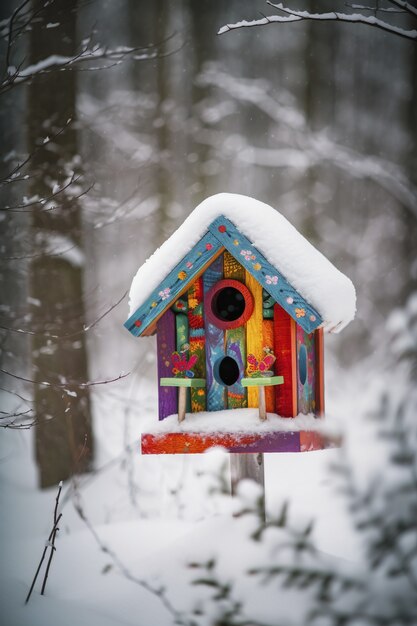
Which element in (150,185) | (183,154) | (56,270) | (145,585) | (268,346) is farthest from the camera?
(183,154)

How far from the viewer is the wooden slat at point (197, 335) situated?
3.04 metres

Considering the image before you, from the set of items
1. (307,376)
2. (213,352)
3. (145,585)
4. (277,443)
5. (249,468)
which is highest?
(213,352)

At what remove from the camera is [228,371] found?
122 inches

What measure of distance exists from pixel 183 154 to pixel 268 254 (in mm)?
5523

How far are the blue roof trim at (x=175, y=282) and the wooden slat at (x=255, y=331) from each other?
9.8 inches

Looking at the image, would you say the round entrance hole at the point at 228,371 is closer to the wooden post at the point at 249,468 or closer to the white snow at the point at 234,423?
the white snow at the point at 234,423

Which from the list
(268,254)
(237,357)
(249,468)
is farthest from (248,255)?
(249,468)

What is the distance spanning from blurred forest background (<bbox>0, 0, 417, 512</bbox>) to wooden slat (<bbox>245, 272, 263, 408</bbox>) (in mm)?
3102

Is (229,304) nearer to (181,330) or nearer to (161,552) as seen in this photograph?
(181,330)

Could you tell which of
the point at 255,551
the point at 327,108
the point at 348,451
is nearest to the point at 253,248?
the point at 255,551

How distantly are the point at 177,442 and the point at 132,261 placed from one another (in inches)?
253

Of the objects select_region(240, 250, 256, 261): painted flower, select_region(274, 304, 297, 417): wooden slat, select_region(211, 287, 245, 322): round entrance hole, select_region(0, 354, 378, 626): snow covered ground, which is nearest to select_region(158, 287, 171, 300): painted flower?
select_region(211, 287, 245, 322): round entrance hole

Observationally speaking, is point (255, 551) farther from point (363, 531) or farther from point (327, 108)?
point (327, 108)

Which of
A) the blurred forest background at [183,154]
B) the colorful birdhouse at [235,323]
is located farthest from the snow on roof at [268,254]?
the blurred forest background at [183,154]
